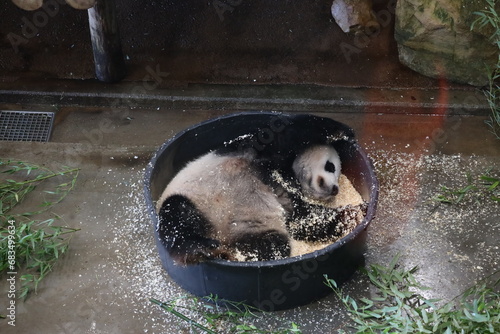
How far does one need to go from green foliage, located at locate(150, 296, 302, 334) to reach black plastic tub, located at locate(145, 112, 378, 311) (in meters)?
0.04

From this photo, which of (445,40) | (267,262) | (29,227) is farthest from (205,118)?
(267,262)

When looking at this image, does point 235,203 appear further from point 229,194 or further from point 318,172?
point 318,172

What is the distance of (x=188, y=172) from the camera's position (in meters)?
2.91

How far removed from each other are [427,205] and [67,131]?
210 centimetres

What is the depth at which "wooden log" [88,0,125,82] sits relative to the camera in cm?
370

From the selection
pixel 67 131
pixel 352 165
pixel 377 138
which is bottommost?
pixel 67 131

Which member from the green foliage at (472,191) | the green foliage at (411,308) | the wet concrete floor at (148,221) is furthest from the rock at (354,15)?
the green foliage at (411,308)

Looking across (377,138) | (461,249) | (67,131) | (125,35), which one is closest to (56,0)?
(125,35)

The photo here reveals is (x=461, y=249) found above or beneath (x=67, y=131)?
above

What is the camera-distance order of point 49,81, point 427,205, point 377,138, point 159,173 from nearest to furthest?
point 159,173 → point 427,205 → point 377,138 → point 49,81

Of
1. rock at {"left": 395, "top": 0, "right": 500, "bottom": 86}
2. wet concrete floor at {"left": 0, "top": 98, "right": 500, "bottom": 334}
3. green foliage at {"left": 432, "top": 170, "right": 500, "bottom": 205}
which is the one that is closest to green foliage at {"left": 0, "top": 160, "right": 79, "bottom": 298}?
wet concrete floor at {"left": 0, "top": 98, "right": 500, "bottom": 334}

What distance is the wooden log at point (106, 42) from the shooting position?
12.1 feet

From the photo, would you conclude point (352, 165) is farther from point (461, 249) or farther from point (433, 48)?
point (433, 48)

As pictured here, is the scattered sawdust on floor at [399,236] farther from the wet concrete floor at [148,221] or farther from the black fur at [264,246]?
the black fur at [264,246]
